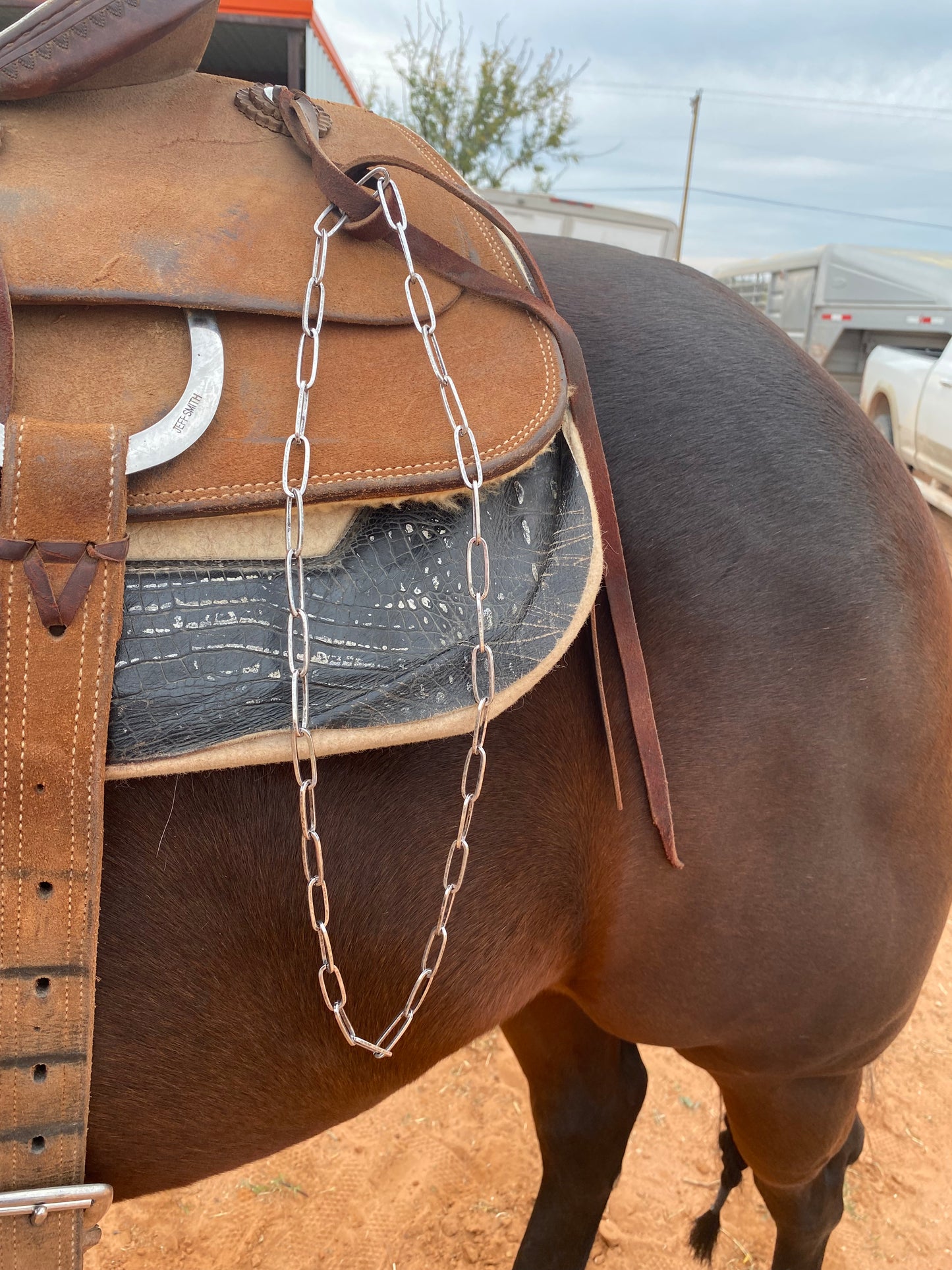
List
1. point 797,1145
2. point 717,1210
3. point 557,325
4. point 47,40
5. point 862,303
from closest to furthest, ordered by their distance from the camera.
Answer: point 47,40 → point 557,325 → point 797,1145 → point 717,1210 → point 862,303

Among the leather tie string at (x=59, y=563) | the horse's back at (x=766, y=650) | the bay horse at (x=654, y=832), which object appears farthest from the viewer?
the horse's back at (x=766, y=650)

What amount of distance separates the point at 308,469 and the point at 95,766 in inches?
11.4

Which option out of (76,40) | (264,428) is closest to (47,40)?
(76,40)

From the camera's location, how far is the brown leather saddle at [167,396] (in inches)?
26.3

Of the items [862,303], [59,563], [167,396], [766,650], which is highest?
[167,396]

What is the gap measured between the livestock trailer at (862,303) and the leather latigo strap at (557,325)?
767 cm

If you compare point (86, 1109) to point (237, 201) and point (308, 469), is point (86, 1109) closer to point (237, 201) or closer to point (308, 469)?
point (308, 469)

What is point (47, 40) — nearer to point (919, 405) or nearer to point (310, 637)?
point (310, 637)

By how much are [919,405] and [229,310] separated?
599 cm

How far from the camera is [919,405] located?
571cm

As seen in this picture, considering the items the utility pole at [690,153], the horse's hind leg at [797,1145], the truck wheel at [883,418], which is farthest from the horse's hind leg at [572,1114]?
the utility pole at [690,153]

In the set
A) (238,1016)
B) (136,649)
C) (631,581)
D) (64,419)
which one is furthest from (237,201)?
(238,1016)

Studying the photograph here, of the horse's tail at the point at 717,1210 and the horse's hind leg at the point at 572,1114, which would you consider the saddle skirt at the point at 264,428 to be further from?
the horse's tail at the point at 717,1210

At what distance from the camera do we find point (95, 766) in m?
0.67
